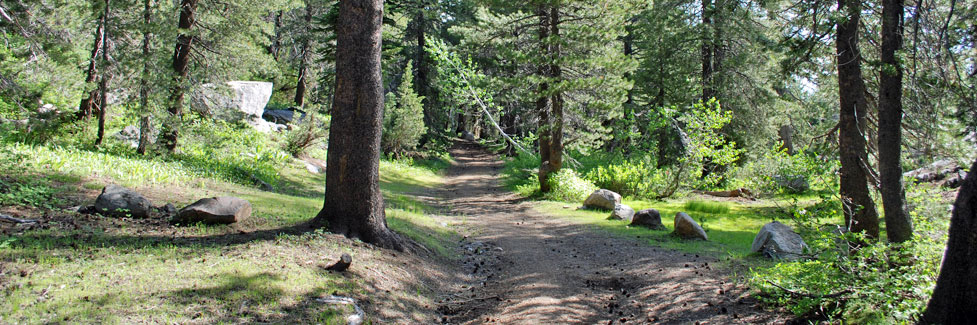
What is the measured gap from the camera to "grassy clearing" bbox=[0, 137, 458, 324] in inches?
170

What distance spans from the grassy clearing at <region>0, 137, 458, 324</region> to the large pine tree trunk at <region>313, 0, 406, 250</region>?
43 cm

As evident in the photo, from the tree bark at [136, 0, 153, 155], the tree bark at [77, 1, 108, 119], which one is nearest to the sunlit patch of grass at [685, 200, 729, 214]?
the tree bark at [136, 0, 153, 155]

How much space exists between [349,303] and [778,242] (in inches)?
236

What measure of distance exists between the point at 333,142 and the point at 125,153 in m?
8.02

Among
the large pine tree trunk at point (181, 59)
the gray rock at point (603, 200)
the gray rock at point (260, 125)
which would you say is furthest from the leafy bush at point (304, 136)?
the gray rock at point (603, 200)

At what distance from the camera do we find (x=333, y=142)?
7.24 metres

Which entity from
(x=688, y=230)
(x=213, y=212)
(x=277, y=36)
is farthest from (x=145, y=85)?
(x=277, y=36)

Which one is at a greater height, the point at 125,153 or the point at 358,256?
the point at 125,153

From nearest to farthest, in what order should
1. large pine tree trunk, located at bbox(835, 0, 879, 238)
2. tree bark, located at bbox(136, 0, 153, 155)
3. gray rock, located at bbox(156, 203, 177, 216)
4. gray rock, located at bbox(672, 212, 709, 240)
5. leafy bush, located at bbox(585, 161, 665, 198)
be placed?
1. large pine tree trunk, located at bbox(835, 0, 879, 238)
2. gray rock, located at bbox(156, 203, 177, 216)
3. gray rock, located at bbox(672, 212, 709, 240)
4. tree bark, located at bbox(136, 0, 153, 155)
5. leafy bush, located at bbox(585, 161, 665, 198)

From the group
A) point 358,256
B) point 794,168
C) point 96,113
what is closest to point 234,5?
point 96,113

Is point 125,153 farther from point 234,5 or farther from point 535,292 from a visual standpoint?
point 535,292

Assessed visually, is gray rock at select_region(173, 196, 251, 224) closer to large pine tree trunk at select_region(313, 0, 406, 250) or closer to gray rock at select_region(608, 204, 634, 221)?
large pine tree trunk at select_region(313, 0, 406, 250)

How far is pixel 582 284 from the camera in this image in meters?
7.11

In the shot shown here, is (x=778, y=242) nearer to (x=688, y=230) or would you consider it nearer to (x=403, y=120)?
(x=688, y=230)
